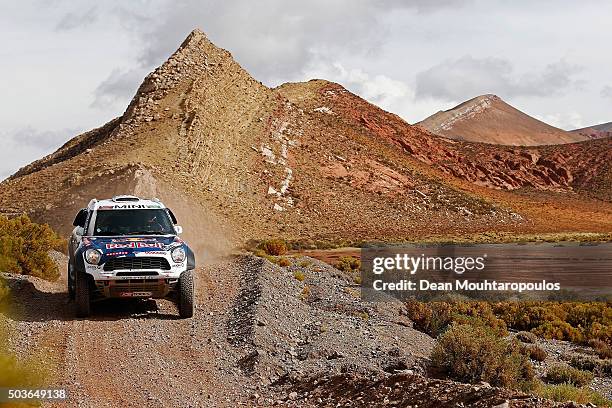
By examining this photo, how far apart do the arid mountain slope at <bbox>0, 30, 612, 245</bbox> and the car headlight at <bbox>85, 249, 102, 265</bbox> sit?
829 inches

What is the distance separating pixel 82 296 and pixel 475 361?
7.36m

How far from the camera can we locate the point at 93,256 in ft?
49.4

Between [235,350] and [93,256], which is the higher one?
[93,256]

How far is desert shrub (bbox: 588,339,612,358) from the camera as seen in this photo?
20.9 m

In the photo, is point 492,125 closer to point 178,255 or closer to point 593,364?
point 593,364

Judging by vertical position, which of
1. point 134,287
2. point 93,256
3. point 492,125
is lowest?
point 134,287

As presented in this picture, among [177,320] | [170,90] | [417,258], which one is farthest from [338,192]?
[177,320]

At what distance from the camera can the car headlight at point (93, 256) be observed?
15016 mm

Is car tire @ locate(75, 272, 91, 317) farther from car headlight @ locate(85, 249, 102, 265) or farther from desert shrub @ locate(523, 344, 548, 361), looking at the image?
desert shrub @ locate(523, 344, 548, 361)

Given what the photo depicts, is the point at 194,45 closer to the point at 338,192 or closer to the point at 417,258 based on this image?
the point at 338,192

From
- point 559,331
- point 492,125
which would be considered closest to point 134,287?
point 559,331

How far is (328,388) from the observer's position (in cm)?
1167

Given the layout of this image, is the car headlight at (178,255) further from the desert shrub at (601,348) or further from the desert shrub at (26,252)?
the desert shrub at (601,348)

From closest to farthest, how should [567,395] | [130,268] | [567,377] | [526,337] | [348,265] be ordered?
[567,395], [130,268], [567,377], [526,337], [348,265]
